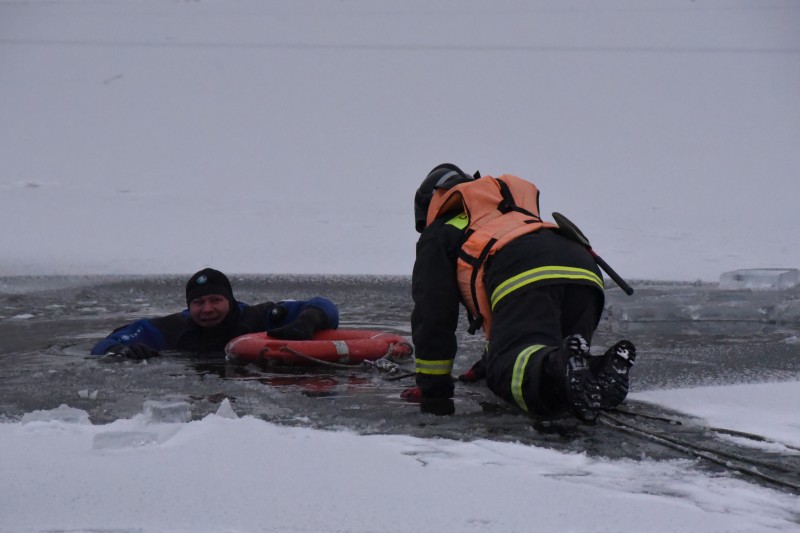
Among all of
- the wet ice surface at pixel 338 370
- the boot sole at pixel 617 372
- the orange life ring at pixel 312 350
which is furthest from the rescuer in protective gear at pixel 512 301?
the orange life ring at pixel 312 350

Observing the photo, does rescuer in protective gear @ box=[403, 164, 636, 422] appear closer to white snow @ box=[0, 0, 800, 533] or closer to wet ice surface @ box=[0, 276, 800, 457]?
wet ice surface @ box=[0, 276, 800, 457]

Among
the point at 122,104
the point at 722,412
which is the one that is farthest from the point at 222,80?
the point at 722,412

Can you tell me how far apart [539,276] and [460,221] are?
1.95 ft

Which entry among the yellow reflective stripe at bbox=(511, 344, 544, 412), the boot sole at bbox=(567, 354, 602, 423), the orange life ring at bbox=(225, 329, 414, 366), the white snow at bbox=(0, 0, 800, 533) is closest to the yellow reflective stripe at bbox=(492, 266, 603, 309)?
the yellow reflective stripe at bbox=(511, 344, 544, 412)

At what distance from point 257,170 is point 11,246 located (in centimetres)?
471

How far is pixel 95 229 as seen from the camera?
11.6 metres

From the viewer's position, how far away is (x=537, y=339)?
169 inches

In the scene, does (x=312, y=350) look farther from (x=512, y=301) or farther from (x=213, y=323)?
(x=512, y=301)

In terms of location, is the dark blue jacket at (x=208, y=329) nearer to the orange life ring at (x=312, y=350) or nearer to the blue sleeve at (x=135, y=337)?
the blue sleeve at (x=135, y=337)

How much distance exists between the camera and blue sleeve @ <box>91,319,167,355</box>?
19.7ft

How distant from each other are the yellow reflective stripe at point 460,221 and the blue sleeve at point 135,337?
223 centimetres

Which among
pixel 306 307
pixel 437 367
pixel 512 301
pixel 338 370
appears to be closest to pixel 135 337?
pixel 306 307

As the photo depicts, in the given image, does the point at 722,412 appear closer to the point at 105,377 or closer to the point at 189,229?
the point at 105,377

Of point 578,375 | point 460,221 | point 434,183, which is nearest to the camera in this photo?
point 578,375
